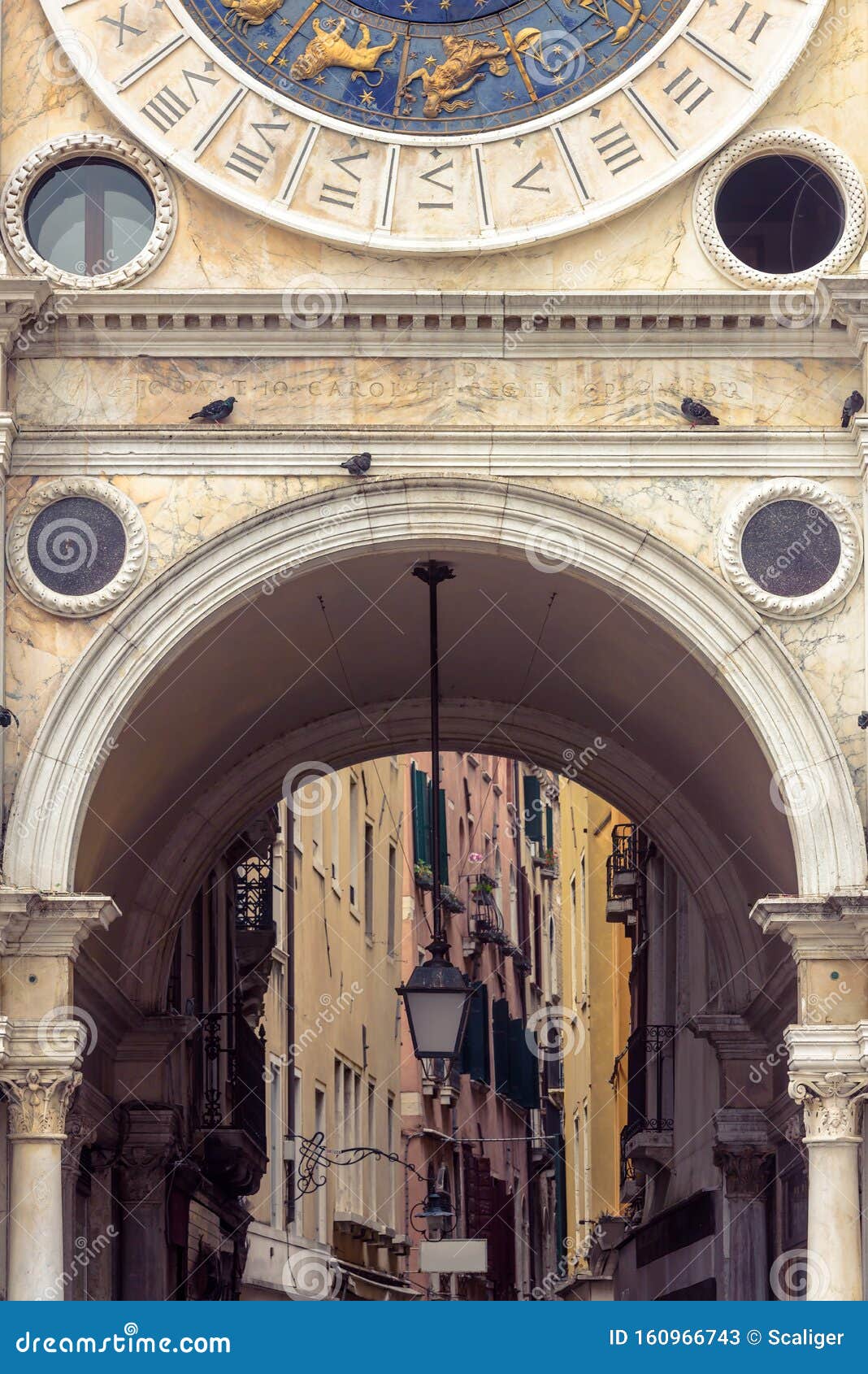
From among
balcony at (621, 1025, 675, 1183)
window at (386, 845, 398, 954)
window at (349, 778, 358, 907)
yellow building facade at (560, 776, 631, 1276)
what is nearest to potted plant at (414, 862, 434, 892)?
window at (386, 845, 398, 954)

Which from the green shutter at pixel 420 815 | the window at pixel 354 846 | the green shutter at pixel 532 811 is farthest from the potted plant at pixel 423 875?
the green shutter at pixel 532 811

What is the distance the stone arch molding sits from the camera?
1577 cm

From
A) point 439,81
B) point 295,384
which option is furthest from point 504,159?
point 295,384

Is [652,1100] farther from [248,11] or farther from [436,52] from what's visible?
[248,11]

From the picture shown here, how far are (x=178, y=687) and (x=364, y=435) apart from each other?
272cm

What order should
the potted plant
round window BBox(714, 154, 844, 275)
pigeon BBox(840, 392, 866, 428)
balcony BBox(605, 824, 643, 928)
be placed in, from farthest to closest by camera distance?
the potted plant → balcony BBox(605, 824, 643, 928) → round window BBox(714, 154, 844, 275) → pigeon BBox(840, 392, 866, 428)

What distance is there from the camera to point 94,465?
1634cm

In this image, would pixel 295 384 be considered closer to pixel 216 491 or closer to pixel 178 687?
pixel 216 491

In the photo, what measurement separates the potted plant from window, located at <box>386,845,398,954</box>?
979 millimetres

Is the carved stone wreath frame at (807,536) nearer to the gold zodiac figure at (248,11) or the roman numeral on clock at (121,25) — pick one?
the gold zodiac figure at (248,11)

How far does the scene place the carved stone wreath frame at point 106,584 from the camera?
16109mm

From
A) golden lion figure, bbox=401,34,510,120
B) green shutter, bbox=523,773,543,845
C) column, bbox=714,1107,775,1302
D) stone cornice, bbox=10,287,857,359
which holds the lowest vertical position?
column, bbox=714,1107,775,1302

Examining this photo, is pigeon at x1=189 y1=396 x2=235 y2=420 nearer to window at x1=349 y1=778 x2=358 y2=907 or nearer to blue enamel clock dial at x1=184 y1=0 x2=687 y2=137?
blue enamel clock dial at x1=184 y1=0 x2=687 y2=137

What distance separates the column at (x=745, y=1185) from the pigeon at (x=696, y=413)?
272 inches
